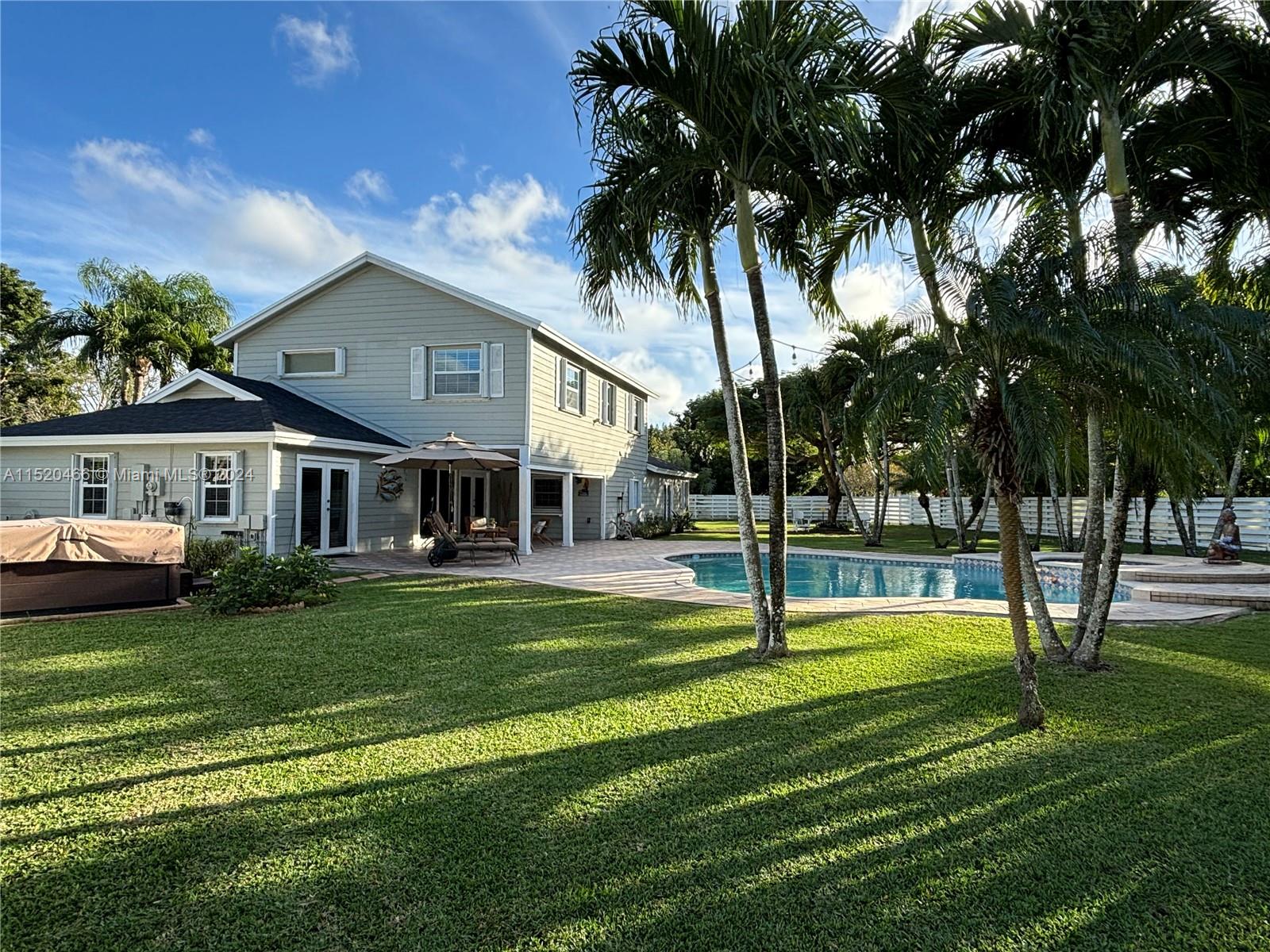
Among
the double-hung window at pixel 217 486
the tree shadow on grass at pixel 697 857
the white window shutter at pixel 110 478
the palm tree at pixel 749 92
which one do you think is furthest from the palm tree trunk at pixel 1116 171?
the white window shutter at pixel 110 478

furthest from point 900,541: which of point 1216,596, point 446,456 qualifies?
point 446,456

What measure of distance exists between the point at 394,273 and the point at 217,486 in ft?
20.9

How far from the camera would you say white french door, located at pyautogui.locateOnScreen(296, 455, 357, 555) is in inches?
522

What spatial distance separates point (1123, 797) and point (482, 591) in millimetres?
8106

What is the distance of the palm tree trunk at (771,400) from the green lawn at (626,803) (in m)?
0.41

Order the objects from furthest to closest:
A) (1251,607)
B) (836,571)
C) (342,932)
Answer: (836,571) → (1251,607) → (342,932)

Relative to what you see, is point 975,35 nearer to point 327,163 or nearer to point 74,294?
point 327,163

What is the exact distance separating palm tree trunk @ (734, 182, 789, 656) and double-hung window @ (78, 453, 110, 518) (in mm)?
13952

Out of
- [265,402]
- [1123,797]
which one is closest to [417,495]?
[265,402]

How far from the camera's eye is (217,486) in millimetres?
12719

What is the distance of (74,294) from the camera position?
2394cm

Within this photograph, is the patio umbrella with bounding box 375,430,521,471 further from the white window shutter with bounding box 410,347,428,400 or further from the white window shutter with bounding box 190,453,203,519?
the white window shutter with bounding box 190,453,203,519

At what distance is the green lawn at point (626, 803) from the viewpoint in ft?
7.80

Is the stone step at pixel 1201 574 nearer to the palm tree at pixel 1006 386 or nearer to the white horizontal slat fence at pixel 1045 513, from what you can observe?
the white horizontal slat fence at pixel 1045 513
